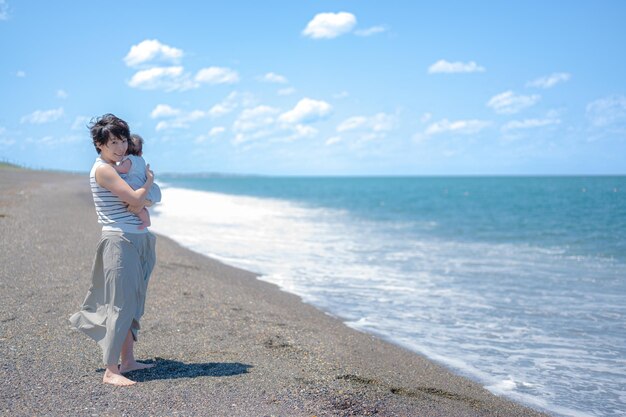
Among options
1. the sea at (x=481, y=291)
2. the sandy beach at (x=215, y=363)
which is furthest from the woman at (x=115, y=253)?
the sea at (x=481, y=291)

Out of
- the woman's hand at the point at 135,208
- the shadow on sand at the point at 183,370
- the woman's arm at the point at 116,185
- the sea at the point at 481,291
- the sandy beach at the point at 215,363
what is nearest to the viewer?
the sandy beach at the point at 215,363

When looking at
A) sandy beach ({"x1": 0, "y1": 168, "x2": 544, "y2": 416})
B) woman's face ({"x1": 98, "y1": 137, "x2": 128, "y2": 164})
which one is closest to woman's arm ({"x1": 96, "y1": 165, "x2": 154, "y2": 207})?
woman's face ({"x1": 98, "y1": 137, "x2": 128, "y2": 164})

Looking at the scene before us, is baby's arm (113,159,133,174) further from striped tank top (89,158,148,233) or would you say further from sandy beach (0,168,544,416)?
sandy beach (0,168,544,416)

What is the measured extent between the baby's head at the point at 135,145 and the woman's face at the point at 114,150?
124 millimetres

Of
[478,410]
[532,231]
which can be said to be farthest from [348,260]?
[532,231]

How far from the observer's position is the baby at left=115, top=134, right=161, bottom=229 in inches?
197

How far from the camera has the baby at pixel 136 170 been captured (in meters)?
5.00

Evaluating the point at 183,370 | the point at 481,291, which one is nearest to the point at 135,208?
the point at 183,370

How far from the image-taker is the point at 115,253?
196 inches

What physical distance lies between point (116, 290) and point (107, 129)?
1242 millimetres

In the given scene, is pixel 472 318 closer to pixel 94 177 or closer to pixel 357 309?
pixel 357 309

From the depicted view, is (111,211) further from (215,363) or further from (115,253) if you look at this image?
(215,363)

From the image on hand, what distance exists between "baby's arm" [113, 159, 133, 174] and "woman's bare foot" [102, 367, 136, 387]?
156 centimetres

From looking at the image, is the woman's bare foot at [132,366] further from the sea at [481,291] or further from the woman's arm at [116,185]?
the sea at [481,291]
